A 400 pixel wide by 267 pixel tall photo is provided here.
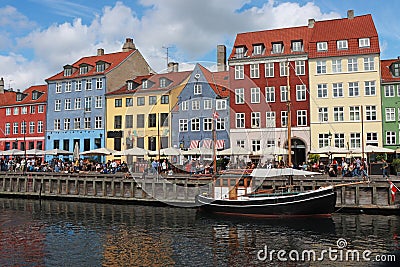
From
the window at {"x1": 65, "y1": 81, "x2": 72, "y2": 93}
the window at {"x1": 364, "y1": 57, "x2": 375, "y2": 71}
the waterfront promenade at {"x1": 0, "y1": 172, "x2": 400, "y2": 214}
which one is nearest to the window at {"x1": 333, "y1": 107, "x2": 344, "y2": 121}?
the window at {"x1": 364, "y1": 57, "x2": 375, "y2": 71}

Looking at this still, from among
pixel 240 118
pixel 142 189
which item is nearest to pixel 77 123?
pixel 240 118

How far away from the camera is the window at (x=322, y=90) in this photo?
159 ft

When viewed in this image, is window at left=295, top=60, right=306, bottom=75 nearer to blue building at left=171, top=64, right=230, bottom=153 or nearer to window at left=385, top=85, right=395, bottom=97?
window at left=385, top=85, right=395, bottom=97

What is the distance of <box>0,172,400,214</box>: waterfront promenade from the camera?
2877 cm

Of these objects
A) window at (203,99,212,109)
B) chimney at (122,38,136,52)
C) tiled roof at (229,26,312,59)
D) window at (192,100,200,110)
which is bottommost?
window at (192,100,200,110)

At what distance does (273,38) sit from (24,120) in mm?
38434

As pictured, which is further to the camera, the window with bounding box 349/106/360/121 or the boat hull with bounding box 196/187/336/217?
the window with bounding box 349/106/360/121

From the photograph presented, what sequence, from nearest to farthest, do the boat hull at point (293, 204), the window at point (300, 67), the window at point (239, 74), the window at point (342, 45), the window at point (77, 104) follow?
the window at point (239, 74) → the boat hull at point (293, 204) → the window at point (342, 45) → the window at point (300, 67) → the window at point (77, 104)

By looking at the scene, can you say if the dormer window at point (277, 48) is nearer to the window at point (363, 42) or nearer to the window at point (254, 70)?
the window at point (254, 70)

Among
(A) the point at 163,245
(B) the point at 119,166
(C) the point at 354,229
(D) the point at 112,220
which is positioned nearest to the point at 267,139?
(C) the point at 354,229

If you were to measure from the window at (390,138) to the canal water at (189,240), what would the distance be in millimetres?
19817

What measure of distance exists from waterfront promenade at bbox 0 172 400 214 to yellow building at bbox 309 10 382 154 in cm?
1422

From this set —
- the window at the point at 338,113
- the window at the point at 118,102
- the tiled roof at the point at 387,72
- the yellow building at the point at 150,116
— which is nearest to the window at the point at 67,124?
the window at the point at 118,102

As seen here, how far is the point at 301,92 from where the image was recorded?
49062mm
